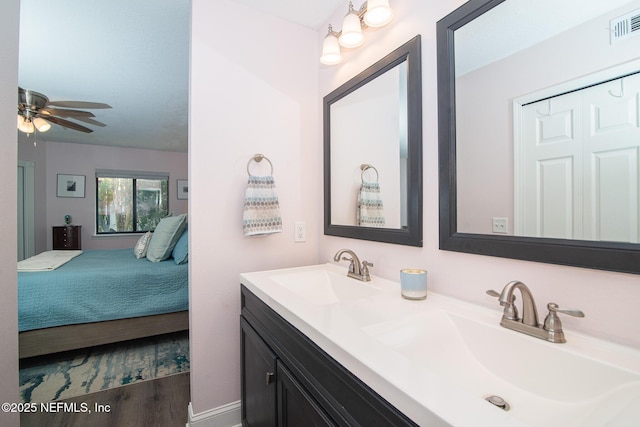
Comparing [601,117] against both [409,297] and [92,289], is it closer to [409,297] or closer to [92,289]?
[409,297]

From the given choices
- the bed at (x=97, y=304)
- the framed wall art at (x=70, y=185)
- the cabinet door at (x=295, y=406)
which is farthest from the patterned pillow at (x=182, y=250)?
the framed wall art at (x=70, y=185)

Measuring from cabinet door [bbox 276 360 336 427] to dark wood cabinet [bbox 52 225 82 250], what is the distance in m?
5.26

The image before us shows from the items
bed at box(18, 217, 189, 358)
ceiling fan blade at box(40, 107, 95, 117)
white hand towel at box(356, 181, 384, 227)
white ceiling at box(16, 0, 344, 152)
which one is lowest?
bed at box(18, 217, 189, 358)

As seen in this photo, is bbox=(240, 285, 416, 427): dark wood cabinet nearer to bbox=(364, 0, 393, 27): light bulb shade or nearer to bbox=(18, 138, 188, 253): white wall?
bbox=(364, 0, 393, 27): light bulb shade

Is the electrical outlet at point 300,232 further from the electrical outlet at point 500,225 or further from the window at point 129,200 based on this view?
the window at point 129,200

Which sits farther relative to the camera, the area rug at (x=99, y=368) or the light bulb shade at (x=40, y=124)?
the light bulb shade at (x=40, y=124)

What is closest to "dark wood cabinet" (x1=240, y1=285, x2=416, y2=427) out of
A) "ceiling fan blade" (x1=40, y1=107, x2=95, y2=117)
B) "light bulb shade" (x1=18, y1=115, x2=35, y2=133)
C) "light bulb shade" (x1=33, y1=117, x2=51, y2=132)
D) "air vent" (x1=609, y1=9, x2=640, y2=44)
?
"air vent" (x1=609, y1=9, x2=640, y2=44)

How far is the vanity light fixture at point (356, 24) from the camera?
1.21m

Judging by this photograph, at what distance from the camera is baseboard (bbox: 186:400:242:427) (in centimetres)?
150

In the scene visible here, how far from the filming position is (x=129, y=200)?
17.7 feet

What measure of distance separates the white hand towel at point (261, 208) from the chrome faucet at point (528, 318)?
1.09m

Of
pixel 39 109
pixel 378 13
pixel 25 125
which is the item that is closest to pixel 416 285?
pixel 378 13

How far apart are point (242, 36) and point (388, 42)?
818mm

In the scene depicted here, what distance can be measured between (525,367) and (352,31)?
139cm
